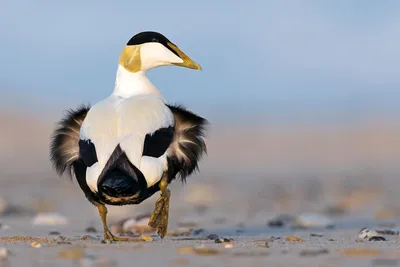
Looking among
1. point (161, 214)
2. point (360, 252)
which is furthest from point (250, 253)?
point (161, 214)

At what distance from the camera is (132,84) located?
24.3ft

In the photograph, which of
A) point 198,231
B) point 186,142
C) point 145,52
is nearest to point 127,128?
point 186,142

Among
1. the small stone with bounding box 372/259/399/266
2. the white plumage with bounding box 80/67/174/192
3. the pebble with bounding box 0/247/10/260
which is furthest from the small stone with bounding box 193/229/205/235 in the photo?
the small stone with bounding box 372/259/399/266

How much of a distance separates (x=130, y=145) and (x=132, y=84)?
3.47ft

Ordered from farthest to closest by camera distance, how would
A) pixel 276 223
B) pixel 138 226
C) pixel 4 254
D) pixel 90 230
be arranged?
pixel 276 223 → pixel 90 230 → pixel 138 226 → pixel 4 254

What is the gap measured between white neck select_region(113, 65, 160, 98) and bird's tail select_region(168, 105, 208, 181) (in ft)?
1.20

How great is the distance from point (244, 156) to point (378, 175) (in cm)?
807

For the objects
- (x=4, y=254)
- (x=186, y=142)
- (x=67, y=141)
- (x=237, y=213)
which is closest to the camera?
(x=4, y=254)

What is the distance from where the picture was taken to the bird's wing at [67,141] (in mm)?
6965

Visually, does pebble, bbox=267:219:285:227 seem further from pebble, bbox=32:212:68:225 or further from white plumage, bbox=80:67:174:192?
white plumage, bbox=80:67:174:192

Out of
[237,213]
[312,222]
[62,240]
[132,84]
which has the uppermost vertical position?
[132,84]

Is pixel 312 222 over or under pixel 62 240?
over

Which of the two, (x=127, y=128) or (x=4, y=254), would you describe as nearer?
(x=4, y=254)

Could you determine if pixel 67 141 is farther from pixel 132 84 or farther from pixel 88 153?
pixel 132 84
